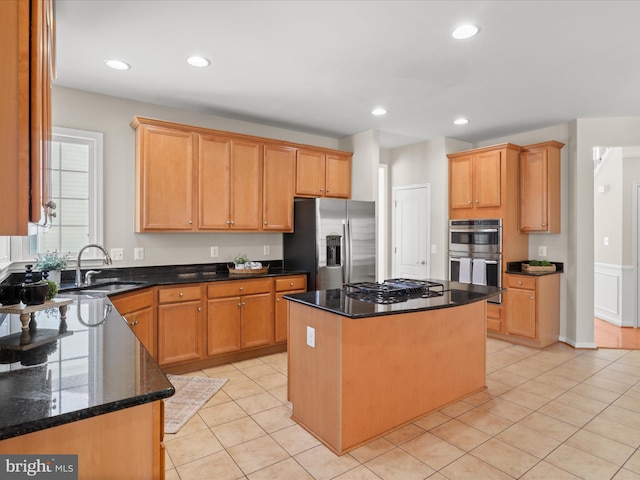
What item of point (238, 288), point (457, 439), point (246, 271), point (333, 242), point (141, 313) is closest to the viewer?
point (457, 439)

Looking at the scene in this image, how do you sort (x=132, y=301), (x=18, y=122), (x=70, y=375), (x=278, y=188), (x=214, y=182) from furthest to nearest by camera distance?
(x=278, y=188) → (x=214, y=182) → (x=132, y=301) → (x=70, y=375) → (x=18, y=122)

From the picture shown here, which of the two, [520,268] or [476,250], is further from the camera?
[476,250]

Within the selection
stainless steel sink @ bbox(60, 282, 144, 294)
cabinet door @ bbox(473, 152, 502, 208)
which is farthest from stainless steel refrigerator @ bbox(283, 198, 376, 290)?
stainless steel sink @ bbox(60, 282, 144, 294)

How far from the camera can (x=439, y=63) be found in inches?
122

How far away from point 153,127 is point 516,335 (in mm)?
4804

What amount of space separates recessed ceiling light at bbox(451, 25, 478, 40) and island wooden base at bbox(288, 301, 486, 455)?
1963 millimetres

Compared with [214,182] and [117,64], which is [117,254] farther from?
[117,64]

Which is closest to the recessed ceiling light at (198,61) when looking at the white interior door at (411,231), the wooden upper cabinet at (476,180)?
the wooden upper cabinet at (476,180)

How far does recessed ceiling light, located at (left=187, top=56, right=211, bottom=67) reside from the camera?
9.91 feet

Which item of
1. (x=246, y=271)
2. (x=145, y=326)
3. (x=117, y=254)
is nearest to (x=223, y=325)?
(x=246, y=271)

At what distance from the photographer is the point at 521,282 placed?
4688mm

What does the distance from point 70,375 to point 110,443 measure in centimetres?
29

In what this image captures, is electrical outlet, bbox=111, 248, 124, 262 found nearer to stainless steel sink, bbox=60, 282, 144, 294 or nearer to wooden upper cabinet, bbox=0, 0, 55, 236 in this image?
stainless steel sink, bbox=60, 282, 144, 294

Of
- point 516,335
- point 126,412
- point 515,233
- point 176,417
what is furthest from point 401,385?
point 515,233
